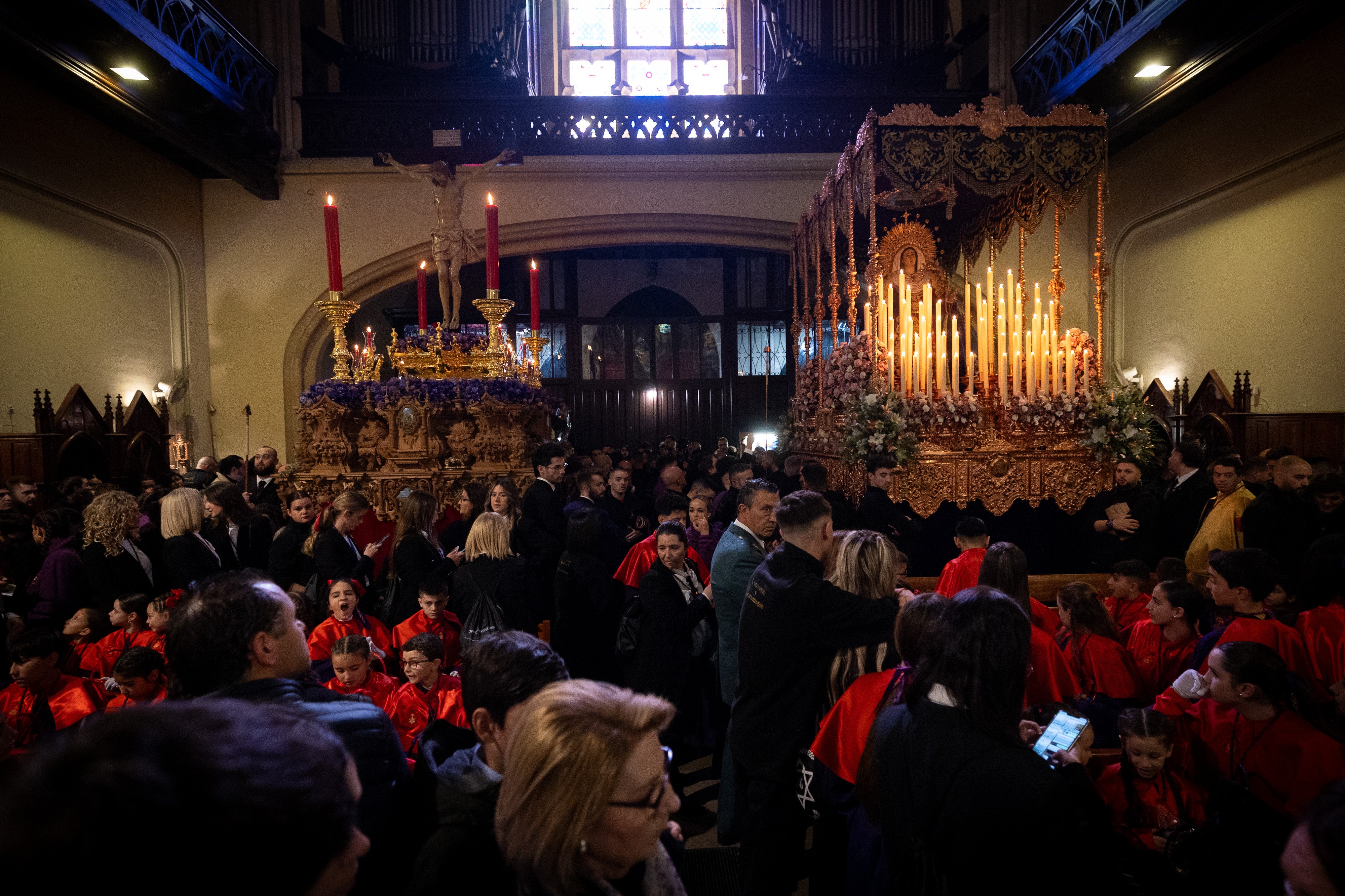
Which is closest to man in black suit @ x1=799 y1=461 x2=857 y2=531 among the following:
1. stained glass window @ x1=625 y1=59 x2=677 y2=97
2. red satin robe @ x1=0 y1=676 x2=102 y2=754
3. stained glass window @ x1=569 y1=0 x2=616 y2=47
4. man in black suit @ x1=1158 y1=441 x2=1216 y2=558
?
man in black suit @ x1=1158 y1=441 x2=1216 y2=558

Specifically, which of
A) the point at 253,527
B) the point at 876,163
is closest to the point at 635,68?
the point at 876,163

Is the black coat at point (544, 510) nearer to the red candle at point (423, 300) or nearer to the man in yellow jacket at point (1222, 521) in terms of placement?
the red candle at point (423, 300)

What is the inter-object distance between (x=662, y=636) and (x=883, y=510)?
2.33m

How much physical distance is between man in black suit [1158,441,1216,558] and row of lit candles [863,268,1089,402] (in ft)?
3.44

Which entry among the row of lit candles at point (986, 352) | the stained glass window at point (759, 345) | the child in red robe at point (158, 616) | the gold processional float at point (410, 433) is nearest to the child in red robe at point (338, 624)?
the child in red robe at point (158, 616)

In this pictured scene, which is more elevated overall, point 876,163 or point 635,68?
point 635,68

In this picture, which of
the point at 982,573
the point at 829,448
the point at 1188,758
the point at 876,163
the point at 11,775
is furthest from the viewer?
the point at 829,448

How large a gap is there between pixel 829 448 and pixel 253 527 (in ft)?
16.4

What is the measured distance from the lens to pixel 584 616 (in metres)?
4.41

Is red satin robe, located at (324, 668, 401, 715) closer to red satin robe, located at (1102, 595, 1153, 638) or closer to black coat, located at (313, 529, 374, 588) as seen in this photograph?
black coat, located at (313, 529, 374, 588)

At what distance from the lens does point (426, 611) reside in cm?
399

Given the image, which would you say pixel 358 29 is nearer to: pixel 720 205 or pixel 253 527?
pixel 720 205

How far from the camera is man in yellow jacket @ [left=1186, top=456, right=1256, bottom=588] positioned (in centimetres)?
521

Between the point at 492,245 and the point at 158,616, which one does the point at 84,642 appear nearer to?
the point at 158,616
